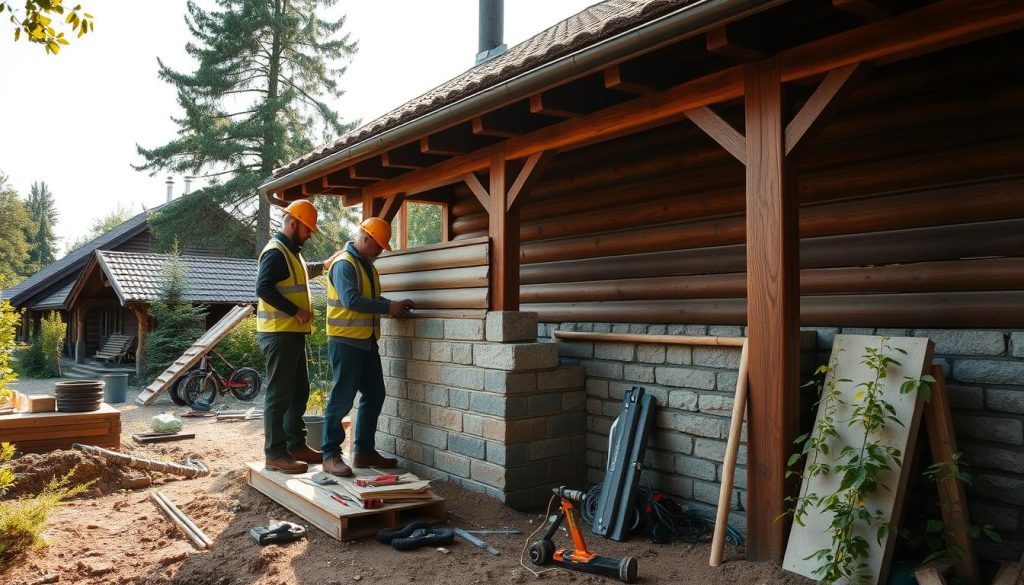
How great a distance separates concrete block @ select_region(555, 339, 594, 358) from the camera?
20.0ft

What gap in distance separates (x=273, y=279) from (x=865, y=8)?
4.74 metres

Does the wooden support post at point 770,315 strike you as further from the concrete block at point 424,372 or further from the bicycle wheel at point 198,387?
the bicycle wheel at point 198,387

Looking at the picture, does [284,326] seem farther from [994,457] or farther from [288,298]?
[994,457]

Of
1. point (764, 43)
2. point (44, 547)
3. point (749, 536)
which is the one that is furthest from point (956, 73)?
point (44, 547)

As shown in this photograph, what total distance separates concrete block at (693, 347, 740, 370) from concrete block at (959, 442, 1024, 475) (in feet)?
4.67

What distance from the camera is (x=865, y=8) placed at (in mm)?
3457

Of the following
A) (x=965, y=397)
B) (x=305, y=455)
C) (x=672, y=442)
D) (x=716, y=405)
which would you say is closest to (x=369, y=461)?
(x=305, y=455)

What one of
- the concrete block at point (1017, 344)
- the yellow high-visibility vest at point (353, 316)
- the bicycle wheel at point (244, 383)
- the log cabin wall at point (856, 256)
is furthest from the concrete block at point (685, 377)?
the bicycle wheel at point (244, 383)

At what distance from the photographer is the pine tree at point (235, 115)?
2416cm

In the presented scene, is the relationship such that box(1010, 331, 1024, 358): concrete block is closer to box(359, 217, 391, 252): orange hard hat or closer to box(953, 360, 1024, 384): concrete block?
box(953, 360, 1024, 384): concrete block

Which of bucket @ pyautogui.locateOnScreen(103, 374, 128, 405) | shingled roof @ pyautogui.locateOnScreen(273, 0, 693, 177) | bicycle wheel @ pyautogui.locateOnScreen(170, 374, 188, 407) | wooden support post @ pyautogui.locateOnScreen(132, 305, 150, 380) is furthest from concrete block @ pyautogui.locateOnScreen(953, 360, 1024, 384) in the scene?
wooden support post @ pyautogui.locateOnScreen(132, 305, 150, 380)

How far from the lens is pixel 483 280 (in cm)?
594

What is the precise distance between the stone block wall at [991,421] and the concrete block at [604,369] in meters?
2.34

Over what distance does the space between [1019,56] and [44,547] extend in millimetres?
7098
